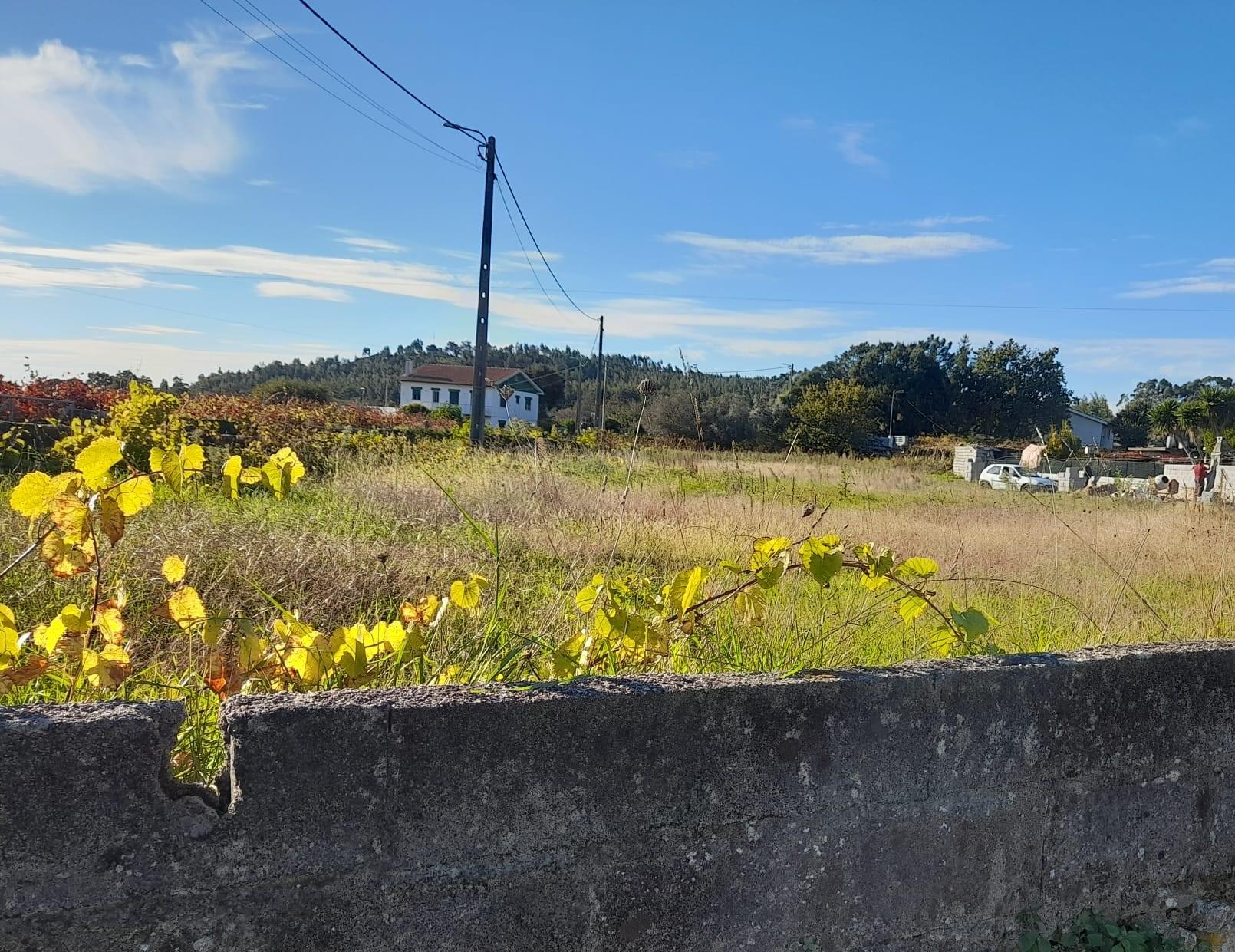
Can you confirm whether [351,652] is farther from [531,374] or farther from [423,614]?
[531,374]

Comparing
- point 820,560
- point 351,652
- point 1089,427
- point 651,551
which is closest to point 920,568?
point 820,560

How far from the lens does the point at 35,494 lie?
68.1 inches

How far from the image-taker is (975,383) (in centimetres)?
6341

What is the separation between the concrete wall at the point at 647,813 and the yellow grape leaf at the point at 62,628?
598 millimetres

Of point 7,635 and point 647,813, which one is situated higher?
point 7,635

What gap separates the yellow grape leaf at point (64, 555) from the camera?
1.81 metres

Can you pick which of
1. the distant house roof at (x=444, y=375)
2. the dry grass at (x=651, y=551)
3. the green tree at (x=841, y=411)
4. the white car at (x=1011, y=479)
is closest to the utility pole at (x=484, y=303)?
the dry grass at (x=651, y=551)

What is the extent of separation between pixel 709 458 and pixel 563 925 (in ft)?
22.2

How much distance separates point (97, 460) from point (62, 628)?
0.41 metres

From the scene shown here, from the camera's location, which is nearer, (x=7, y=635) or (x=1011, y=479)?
(x=7, y=635)

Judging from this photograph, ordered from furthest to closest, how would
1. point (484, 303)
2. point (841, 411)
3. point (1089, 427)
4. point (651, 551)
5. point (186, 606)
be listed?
point (1089, 427) < point (841, 411) < point (484, 303) < point (651, 551) < point (186, 606)

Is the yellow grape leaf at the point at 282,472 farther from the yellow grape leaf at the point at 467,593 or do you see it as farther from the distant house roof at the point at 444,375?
the distant house roof at the point at 444,375

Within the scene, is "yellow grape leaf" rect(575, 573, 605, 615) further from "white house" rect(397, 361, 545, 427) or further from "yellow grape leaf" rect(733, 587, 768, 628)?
"white house" rect(397, 361, 545, 427)

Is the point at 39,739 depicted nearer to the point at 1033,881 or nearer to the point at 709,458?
the point at 1033,881
